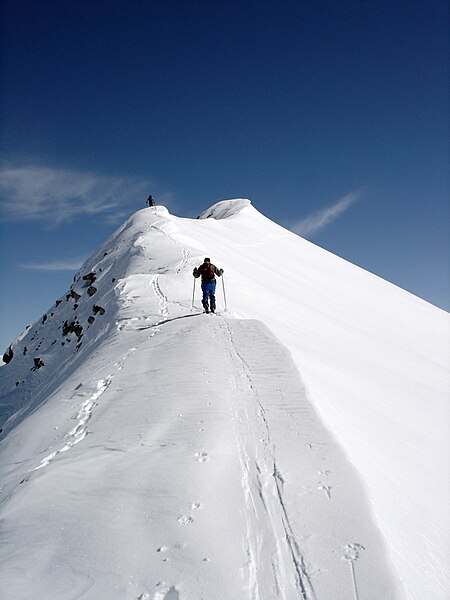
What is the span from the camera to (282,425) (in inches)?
228

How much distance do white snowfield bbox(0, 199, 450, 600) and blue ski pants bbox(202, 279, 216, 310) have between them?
51cm

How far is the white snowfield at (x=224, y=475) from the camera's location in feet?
11.0

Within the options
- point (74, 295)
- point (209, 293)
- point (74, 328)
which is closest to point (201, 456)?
point (209, 293)

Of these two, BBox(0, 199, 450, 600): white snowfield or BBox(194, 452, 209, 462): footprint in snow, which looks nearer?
BBox(0, 199, 450, 600): white snowfield

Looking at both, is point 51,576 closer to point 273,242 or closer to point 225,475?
point 225,475

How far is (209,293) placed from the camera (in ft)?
39.2

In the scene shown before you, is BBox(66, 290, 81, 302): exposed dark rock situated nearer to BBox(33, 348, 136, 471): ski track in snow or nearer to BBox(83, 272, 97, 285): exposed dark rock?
BBox(83, 272, 97, 285): exposed dark rock

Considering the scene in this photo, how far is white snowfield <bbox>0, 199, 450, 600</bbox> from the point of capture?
336 cm

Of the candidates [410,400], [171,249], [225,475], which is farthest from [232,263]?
[225,475]

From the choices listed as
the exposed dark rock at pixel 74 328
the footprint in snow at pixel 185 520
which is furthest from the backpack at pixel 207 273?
the exposed dark rock at pixel 74 328

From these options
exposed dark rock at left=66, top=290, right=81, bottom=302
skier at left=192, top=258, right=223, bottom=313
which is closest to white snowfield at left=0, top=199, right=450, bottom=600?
skier at left=192, top=258, right=223, bottom=313

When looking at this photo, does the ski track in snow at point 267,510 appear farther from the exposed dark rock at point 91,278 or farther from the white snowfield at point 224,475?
the exposed dark rock at point 91,278

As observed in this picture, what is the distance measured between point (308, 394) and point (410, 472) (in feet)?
6.20

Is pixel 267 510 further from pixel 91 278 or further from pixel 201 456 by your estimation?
pixel 91 278
